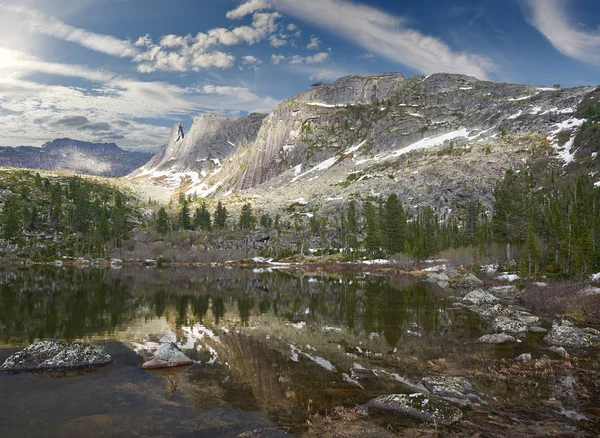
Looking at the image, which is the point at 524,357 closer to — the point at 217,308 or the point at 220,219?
the point at 217,308

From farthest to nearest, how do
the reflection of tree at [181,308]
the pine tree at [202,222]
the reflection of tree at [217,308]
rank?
the pine tree at [202,222]
the reflection of tree at [217,308]
the reflection of tree at [181,308]

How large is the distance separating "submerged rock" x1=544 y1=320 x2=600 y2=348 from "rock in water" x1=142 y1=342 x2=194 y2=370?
25.0 metres

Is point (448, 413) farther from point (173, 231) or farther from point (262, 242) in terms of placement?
point (173, 231)

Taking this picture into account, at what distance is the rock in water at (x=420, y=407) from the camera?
14484 millimetres

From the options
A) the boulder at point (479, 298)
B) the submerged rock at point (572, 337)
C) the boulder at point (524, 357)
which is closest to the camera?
the boulder at point (524, 357)

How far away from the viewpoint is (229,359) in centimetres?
2302

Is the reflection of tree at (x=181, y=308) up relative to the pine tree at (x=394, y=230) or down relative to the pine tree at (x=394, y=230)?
down

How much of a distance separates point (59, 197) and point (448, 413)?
687 ft

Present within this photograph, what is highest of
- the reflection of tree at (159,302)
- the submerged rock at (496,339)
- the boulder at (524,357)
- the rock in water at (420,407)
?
the rock in water at (420,407)

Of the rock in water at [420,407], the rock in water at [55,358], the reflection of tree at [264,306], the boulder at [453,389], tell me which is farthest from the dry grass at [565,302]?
the rock in water at [55,358]

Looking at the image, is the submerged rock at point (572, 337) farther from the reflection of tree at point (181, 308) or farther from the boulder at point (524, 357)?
the reflection of tree at point (181, 308)

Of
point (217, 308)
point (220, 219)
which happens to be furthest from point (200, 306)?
point (220, 219)

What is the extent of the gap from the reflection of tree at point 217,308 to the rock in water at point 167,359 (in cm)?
1272

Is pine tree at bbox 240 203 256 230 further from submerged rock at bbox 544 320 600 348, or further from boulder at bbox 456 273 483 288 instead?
submerged rock at bbox 544 320 600 348
